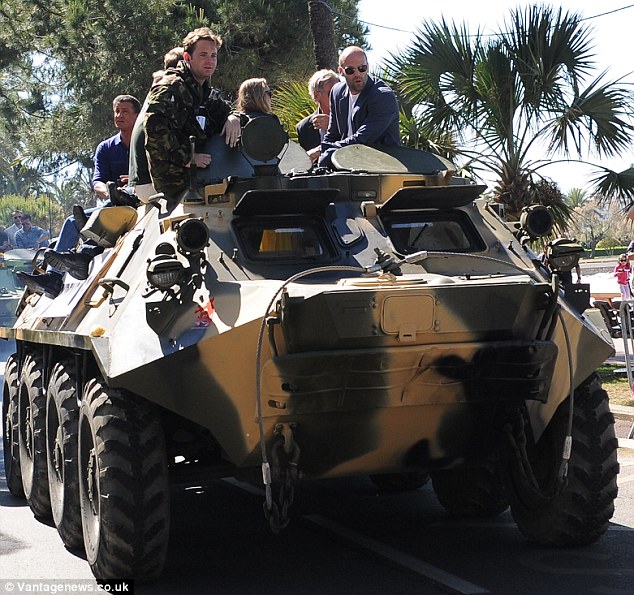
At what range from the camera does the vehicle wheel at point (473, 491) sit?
7539 millimetres

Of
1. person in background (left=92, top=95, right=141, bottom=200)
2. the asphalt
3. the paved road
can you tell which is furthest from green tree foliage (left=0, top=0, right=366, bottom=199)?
the paved road

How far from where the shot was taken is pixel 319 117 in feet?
30.2

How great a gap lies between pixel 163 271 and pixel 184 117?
5.82 feet

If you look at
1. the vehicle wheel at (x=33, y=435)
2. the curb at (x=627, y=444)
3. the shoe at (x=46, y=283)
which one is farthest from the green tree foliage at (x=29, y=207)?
the vehicle wheel at (x=33, y=435)

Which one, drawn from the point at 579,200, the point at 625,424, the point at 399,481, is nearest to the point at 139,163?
the point at 399,481

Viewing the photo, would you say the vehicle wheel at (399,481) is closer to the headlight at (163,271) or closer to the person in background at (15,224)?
the headlight at (163,271)

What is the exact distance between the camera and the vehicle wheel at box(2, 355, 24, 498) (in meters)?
9.10

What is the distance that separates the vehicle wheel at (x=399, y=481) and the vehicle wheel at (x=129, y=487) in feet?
9.14

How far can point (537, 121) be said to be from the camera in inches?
564

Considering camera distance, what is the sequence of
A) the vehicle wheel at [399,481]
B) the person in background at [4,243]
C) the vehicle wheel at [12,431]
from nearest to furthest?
the vehicle wheel at [399,481] < the vehicle wheel at [12,431] < the person in background at [4,243]

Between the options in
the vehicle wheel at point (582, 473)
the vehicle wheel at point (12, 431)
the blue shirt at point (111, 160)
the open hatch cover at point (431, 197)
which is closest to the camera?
the vehicle wheel at point (582, 473)

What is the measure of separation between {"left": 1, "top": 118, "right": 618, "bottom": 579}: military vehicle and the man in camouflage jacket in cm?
12

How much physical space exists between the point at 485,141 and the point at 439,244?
301 inches

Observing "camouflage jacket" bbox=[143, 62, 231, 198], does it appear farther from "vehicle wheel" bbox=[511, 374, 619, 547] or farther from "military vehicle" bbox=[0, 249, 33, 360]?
"military vehicle" bbox=[0, 249, 33, 360]
